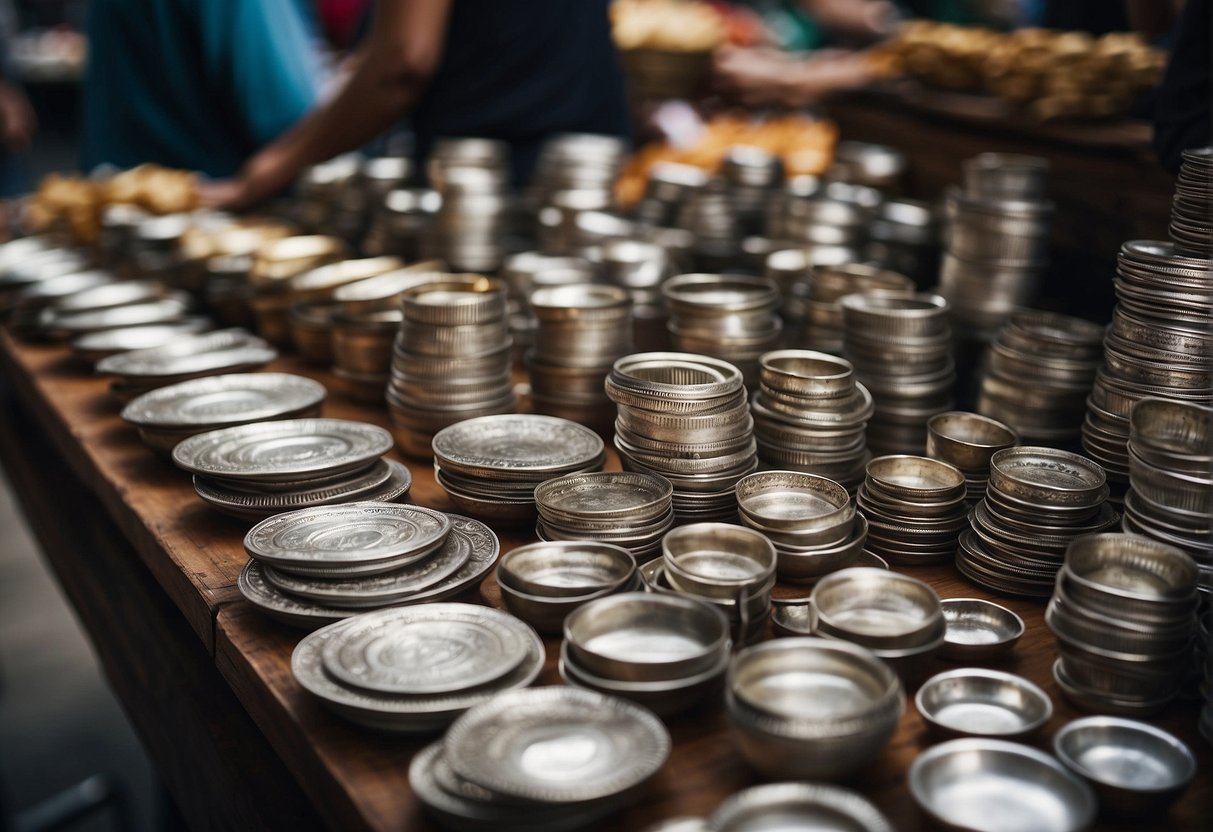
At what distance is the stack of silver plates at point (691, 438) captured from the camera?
164 centimetres

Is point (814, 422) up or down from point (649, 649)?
up

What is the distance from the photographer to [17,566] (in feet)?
15.9

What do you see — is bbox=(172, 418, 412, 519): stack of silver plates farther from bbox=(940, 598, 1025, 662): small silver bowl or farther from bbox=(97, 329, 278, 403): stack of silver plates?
bbox=(940, 598, 1025, 662): small silver bowl

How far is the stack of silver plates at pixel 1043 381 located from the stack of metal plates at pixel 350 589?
3.12 feet

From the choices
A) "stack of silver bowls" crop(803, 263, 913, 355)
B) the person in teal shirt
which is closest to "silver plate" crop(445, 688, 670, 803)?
"stack of silver bowls" crop(803, 263, 913, 355)

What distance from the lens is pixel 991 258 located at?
2.20 meters

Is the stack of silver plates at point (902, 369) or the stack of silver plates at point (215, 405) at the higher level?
the stack of silver plates at point (902, 369)

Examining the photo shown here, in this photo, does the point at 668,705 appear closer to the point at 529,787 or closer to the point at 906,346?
the point at 529,787

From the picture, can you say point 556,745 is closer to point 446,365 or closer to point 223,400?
point 446,365

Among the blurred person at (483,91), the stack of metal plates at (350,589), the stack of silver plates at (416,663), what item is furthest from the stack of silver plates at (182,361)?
the stack of silver plates at (416,663)

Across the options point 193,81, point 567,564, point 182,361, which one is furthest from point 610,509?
point 193,81

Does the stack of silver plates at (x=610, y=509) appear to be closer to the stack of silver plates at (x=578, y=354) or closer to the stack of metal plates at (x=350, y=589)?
the stack of metal plates at (x=350, y=589)

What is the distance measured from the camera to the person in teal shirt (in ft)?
13.5

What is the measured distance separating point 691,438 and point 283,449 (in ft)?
2.37
